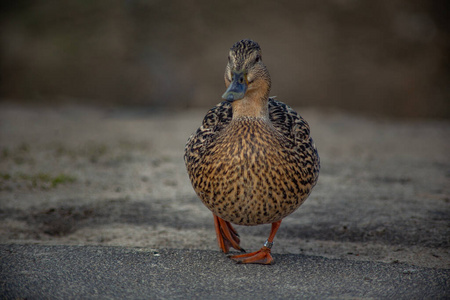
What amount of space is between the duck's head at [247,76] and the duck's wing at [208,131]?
0.36 m

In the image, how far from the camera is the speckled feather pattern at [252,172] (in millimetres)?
3189

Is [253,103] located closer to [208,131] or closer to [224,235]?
[208,131]

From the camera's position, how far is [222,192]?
3232 millimetres

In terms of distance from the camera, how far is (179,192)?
5254 millimetres

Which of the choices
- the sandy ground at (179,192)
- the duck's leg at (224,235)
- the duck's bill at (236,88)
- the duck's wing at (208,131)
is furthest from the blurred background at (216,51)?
the duck's bill at (236,88)


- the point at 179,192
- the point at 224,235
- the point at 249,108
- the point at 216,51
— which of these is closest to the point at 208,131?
the point at 249,108

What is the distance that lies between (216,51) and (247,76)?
24.8 ft

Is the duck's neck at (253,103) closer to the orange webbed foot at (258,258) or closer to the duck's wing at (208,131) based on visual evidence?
the duck's wing at (208,131)

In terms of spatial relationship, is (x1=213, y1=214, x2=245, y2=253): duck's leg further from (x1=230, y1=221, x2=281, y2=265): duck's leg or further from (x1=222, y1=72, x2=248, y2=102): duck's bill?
(x1=222, y1=72, x2=248, y2=102): duck's bill

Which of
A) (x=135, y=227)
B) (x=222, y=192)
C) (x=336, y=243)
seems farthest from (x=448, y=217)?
(x=135, y=227)

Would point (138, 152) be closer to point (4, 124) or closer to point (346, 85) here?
point (4, 124)

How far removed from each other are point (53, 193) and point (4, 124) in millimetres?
3486

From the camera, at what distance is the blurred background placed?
9.87 m

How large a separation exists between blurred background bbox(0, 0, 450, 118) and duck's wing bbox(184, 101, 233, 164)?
19.0 ft
